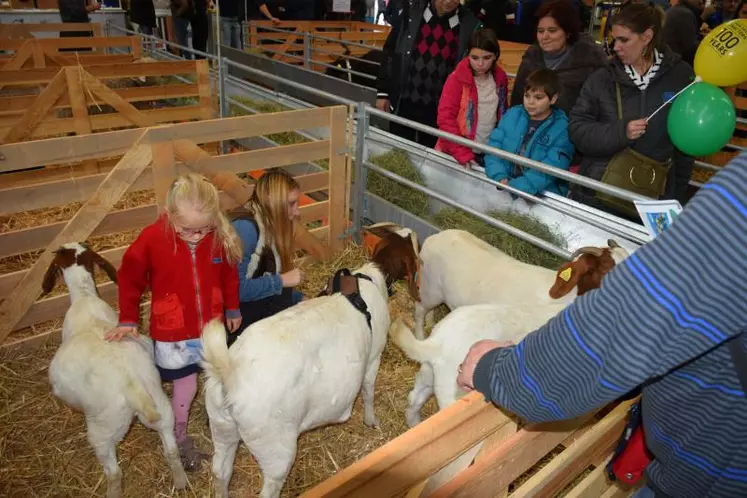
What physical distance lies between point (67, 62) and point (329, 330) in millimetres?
7611

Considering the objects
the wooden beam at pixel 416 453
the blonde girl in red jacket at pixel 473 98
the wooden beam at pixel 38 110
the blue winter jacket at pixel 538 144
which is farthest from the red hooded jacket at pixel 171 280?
the wooden beam at pixel 38 110

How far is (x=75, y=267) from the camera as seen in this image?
3.19 meters

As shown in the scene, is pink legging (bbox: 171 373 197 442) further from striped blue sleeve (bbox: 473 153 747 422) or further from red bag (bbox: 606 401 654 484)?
striped blue sleeve (bbox: 473 153 747 422)

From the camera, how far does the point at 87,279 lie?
3203 mm

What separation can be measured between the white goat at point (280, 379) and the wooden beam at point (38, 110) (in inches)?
178

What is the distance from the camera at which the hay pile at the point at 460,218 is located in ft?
13.0

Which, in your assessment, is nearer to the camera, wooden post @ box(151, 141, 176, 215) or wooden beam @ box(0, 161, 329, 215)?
wooden beam @ box(0, 161, 329, 215)

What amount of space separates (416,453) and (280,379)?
116 centimetres

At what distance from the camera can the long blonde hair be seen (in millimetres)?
3221

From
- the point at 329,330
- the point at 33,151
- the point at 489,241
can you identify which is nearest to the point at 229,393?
the point at 329,330

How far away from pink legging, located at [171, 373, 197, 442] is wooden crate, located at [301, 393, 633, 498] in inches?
67.4

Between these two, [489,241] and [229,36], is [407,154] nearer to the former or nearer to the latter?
[489,241]

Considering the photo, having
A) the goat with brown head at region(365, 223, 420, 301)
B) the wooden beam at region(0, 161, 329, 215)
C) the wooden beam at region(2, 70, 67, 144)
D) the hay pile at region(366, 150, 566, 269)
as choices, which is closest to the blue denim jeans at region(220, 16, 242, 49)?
the wooden beam at region(2, 70, 67, 144)

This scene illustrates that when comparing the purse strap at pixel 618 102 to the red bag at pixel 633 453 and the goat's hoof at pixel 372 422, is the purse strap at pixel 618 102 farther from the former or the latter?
the goat's hoof at pixel 372 422
